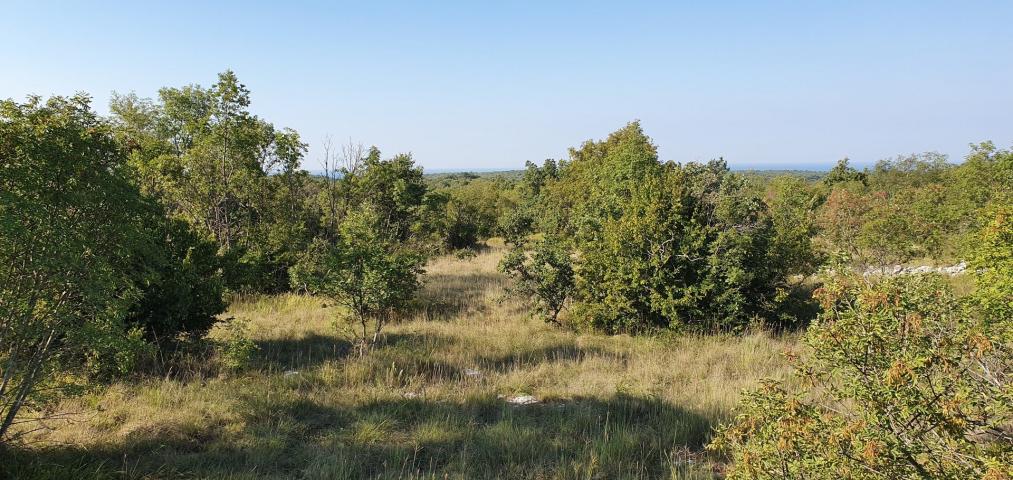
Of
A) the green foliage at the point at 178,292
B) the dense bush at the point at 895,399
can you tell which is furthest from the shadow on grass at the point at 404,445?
the green foliage at the point at 178,292

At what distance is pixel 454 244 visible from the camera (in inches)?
1038

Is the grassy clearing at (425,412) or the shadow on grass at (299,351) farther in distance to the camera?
the shadow on grass at (299,351)

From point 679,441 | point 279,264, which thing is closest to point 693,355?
point 679,441

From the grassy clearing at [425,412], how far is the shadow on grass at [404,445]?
0.06ft

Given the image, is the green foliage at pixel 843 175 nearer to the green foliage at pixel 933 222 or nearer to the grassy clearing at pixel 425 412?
the green foliage at pixel 933 222

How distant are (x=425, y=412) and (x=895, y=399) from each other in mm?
4864

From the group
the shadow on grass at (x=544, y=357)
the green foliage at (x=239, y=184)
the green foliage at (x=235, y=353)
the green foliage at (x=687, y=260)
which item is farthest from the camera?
the green foliage at (x=239, y=184)

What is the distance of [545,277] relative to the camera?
10.5 metres

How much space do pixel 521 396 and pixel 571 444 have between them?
1.60 m

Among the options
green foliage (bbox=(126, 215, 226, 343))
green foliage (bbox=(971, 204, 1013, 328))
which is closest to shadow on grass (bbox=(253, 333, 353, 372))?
green foliage (bbox=(126, 215, 226, 343))

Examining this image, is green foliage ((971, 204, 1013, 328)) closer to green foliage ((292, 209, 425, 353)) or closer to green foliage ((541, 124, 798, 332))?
green foliage ((541, 124, 798, 332))

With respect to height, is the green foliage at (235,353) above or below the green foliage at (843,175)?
below

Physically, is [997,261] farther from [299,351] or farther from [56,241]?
[56,241]

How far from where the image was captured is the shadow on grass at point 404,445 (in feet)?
14.6
